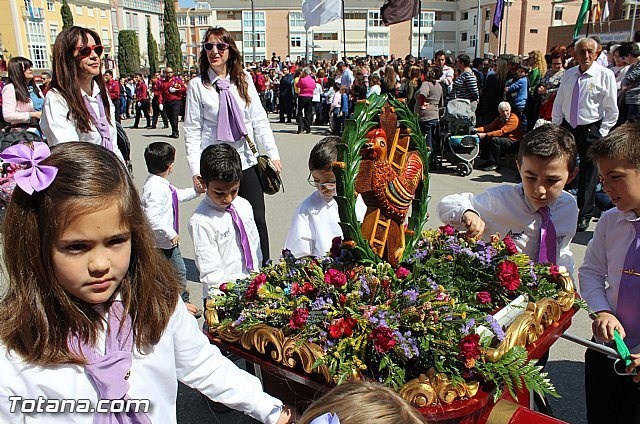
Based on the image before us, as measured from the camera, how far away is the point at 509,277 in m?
1.97

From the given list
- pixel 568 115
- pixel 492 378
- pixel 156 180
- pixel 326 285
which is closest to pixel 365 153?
Result: pixel 326 285

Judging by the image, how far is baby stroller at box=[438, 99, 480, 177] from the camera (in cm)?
804

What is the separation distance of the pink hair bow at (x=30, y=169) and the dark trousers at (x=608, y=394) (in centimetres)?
209

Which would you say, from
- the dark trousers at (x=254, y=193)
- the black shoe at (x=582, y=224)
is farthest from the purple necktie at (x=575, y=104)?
the dark trousers at (x=254, y=193)

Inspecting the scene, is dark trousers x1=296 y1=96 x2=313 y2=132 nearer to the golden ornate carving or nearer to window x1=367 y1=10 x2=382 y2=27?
the golden ornate carving

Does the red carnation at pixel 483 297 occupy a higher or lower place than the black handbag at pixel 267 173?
lower

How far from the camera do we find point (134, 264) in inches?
58.6

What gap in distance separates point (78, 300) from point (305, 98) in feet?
40.4

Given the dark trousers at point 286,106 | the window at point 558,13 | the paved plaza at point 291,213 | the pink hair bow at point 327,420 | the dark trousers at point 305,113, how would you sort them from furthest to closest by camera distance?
1. the window at point 558,13
2. the dark trousers at point 286,106
3. the dark trousers at point 305,113
4. the paved plaza at point 291,213
5. the pink hair bow at point 327,420

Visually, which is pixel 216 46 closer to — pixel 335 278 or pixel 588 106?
pixel 335 278

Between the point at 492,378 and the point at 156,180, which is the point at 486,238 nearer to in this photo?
the point at 492,378

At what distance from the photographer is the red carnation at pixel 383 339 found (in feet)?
5.11

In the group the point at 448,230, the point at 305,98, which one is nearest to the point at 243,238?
the point at 448,230

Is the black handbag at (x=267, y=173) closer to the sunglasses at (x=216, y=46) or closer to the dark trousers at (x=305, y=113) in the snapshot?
the sunglasses at (x=216, y=46)
